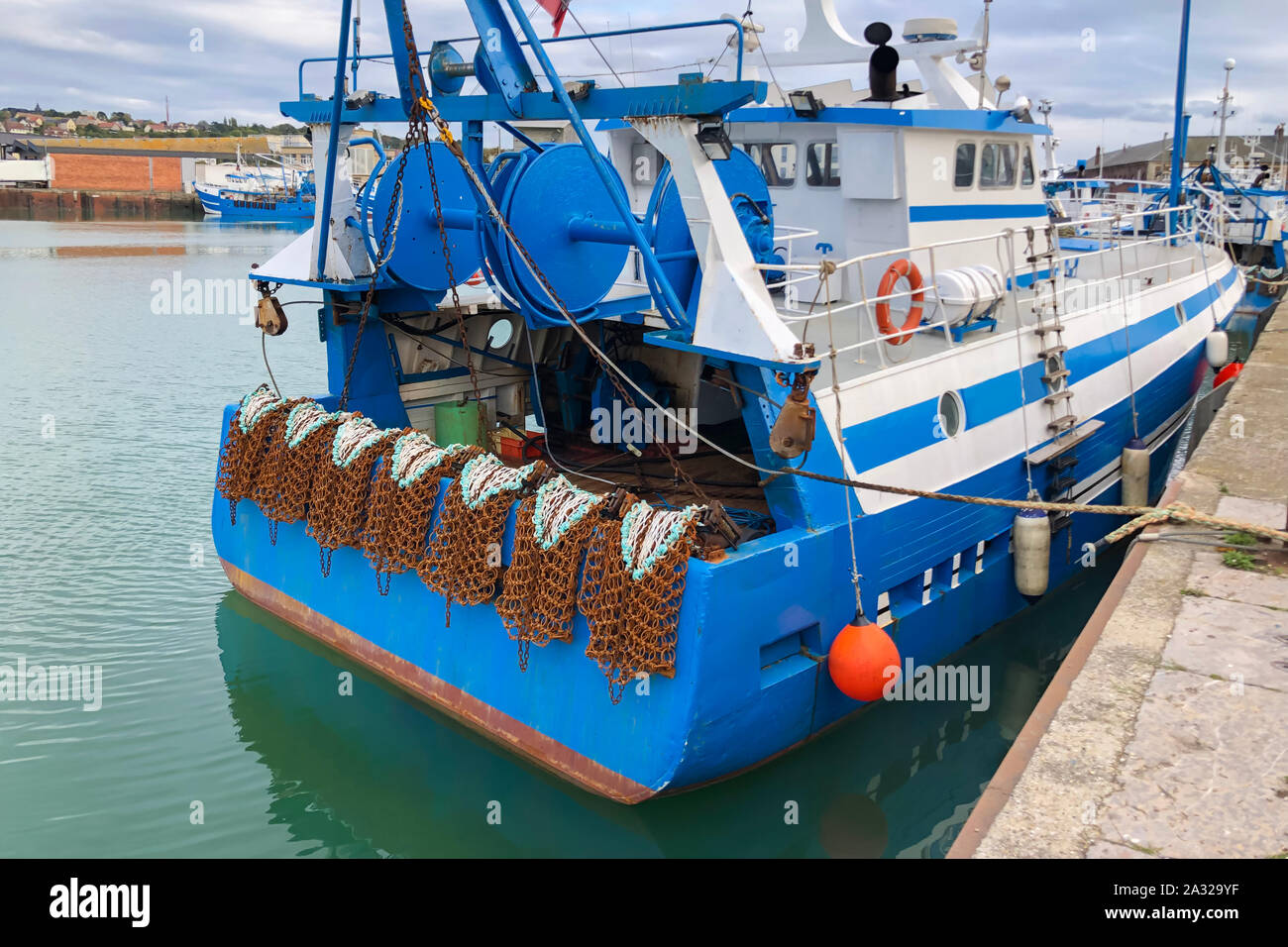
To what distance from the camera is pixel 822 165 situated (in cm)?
869

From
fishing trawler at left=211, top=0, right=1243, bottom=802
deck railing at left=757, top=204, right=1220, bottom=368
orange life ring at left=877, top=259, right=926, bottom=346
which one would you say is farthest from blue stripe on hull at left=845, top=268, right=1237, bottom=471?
orange life ring at left=877, top=259, right=926, bottom=346

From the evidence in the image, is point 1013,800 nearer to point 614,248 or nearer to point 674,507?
point 674,507

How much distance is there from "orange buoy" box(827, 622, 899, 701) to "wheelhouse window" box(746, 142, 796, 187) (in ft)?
15.9

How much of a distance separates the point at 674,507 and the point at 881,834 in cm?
237

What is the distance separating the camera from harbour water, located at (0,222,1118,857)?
5.85 metres

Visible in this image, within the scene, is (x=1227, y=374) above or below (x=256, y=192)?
below

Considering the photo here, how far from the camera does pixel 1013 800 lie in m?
3.71

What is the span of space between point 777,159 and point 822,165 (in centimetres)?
45

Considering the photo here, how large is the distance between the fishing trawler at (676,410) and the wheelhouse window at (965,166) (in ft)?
0.19

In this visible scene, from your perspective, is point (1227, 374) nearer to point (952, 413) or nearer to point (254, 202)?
point (952, 413)

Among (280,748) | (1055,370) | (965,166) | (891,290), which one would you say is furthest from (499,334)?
(1055,370)

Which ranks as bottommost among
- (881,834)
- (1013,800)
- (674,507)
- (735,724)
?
(881,834)

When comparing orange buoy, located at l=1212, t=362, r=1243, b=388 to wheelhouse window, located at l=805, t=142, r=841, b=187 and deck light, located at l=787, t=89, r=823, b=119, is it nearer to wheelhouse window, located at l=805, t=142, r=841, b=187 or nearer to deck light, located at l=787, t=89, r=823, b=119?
wheelhouse window, located at l=805, t=142, r=841, b=187
